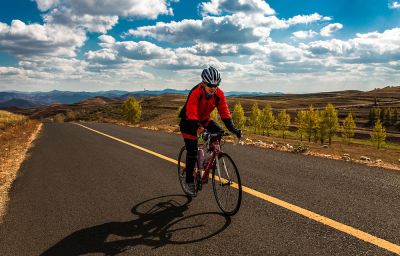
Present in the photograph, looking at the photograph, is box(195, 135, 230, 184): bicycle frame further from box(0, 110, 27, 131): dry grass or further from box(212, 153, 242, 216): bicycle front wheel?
box(0, 110, 27, 131): dry grass

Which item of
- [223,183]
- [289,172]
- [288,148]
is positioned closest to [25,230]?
[223,183]

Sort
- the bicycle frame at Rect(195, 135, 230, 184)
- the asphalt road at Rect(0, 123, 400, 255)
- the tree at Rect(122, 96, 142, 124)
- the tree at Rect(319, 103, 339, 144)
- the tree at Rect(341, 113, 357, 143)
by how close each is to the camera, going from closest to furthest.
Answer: the asphalt road at Rect(0, 123, 400, 255), the bicycle frame at Rect(195, 135, 230, 184), the tree at Rect(319, 103, 339, 144), the tree at Rect(341, 113, 357, 143), the tree at Rect(122, 96, 142, 124)

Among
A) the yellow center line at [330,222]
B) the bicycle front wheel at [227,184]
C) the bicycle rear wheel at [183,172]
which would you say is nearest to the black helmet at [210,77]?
the bicycle front wheel at [227,184]

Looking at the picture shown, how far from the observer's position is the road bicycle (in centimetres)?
506

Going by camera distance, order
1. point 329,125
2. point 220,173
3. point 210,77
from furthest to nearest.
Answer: point 329,125 < point 220,173 < point 210,77

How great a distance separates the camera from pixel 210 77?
17.0 feet

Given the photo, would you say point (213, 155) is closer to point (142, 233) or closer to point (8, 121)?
point (142, 233)

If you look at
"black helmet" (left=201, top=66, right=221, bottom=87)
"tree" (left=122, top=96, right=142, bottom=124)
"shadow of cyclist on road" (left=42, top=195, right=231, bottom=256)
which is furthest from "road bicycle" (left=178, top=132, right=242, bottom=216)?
"tree" (left=122, top=96, right=142, bottom=124)

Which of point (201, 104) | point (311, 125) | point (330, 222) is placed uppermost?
point (201, 104)

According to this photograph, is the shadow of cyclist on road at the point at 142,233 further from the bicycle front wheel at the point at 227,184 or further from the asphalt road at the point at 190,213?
the bicycle front wheel at the point at 227,184

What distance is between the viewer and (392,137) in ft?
314

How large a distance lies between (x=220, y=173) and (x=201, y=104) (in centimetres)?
126

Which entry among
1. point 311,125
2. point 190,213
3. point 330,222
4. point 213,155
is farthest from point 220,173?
point 311,125

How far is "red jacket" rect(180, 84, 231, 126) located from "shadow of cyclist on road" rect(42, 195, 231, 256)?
1.65m
